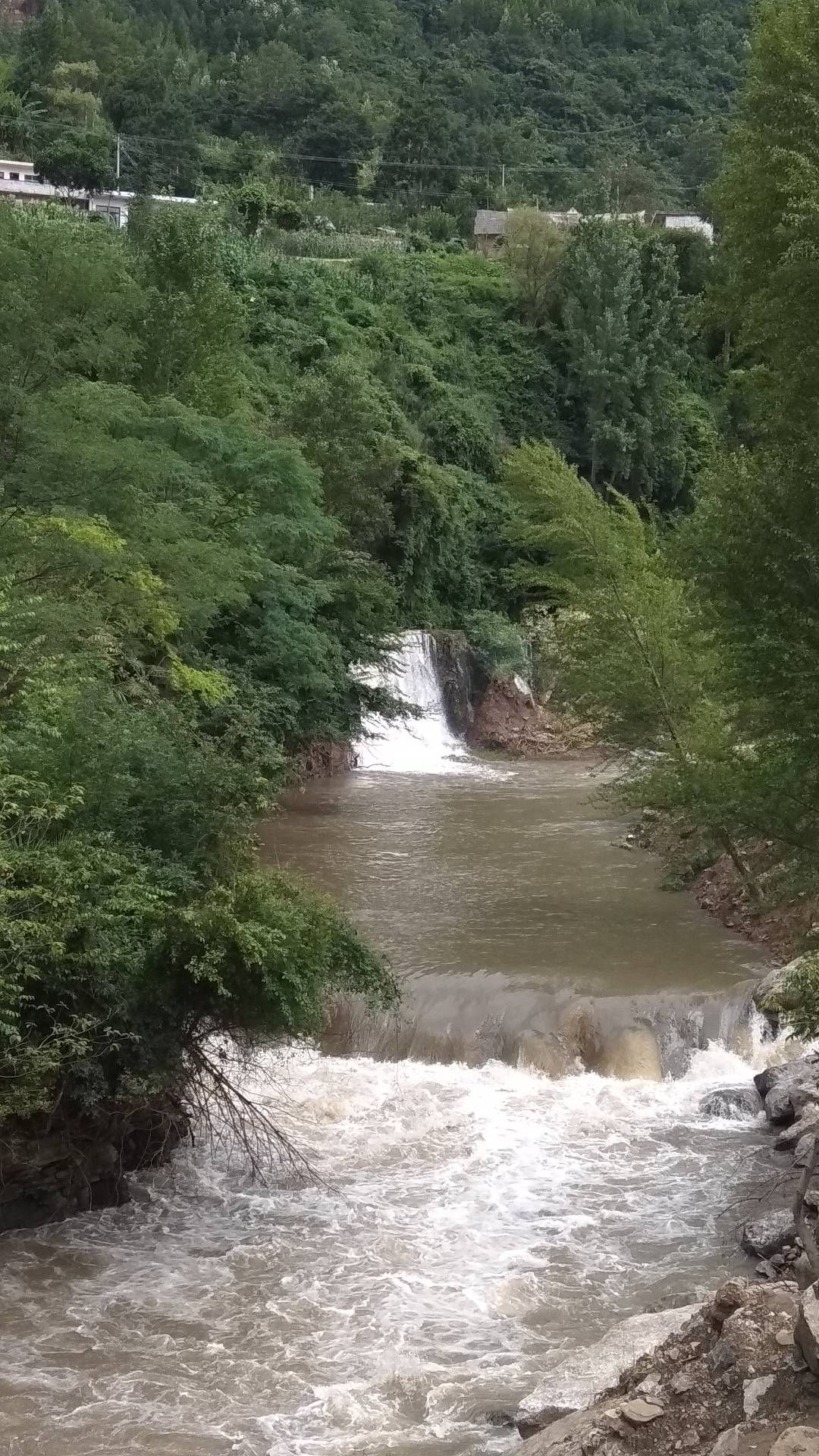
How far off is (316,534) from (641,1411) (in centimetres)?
1782

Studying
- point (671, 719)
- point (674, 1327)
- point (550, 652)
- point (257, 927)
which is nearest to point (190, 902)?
point (257, 927)

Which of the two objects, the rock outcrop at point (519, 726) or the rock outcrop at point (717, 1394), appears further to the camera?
the rock outcrop at point (519, 726)

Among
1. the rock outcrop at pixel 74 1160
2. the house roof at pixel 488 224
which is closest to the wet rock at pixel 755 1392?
the rock outcrop at pixel 74 1160

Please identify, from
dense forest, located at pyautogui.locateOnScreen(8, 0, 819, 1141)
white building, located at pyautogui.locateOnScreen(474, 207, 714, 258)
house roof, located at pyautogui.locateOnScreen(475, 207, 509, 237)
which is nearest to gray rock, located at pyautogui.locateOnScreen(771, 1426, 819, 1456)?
dense forest, located at pyautogui.locateOnScreen(8, 0, 819, 1141)

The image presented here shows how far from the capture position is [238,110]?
64938mm

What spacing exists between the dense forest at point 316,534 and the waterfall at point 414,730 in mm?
1082

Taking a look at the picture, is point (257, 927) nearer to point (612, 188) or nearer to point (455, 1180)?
point (455, 1180)

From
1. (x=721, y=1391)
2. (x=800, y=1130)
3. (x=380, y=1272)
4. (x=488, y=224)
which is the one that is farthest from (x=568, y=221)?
(x=721, y=1391)

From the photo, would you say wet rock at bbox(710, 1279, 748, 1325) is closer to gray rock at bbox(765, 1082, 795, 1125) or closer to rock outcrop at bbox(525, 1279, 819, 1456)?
rock outcrop at bbox(525, 1279, 819, 1456)

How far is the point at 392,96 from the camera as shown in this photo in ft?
241

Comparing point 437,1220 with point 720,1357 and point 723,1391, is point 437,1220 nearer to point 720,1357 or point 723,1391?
point 720,1357

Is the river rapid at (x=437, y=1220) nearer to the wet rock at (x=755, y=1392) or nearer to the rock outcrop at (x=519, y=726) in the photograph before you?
the wet rock at (x=755, y=1392)

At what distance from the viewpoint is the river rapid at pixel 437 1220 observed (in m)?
8.17

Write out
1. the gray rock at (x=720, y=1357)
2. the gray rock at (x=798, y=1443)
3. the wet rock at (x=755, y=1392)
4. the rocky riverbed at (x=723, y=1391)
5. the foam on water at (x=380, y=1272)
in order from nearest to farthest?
the gray rock at (x=798, y=1443) → the rocky riverbed at (x=723, y=1391) → the wet rock at (x=755, y=1392) → the gray rock at (x=720, y=1357) → the foam on water at (x=380, y=1272)
